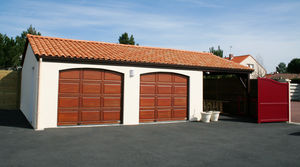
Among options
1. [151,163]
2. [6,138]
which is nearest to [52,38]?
[6,138]

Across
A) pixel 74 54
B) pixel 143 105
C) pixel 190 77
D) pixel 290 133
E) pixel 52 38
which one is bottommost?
pixel 290 133

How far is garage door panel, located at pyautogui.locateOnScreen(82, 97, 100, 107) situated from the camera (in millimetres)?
10258

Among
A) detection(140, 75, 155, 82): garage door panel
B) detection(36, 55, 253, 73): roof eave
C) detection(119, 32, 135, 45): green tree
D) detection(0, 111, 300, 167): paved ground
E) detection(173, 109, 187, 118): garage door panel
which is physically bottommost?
detection(0, 111, 300, 167): paved ground

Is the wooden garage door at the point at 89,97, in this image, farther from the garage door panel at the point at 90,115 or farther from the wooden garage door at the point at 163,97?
the wooden garage door at the point at 163,97

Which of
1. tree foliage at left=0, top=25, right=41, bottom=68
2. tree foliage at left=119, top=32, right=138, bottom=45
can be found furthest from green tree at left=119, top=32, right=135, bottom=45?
tree foliage at left=0, top=25, right=41, bottom=68

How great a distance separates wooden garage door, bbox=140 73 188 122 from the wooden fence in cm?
891

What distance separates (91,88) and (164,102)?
3.55 m

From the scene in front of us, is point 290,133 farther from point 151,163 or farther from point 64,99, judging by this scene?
point 64,99

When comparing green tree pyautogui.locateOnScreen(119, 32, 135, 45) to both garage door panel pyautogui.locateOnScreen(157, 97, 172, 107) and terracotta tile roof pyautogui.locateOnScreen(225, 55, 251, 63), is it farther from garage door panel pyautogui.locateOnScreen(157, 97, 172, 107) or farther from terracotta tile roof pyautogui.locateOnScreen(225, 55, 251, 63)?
garage door panel pyautogui.locateOnScreen(157, 97, 172, 107)

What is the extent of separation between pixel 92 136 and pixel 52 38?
6795mm

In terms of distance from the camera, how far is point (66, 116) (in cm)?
994

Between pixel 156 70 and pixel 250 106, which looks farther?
pixel 250 106

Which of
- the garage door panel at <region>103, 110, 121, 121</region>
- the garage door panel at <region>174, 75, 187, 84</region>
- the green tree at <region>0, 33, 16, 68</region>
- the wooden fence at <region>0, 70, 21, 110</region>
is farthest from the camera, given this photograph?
the green tree at <region>0, 33, 16, 68</region>

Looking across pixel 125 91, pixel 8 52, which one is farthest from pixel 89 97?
pixel 8 52
